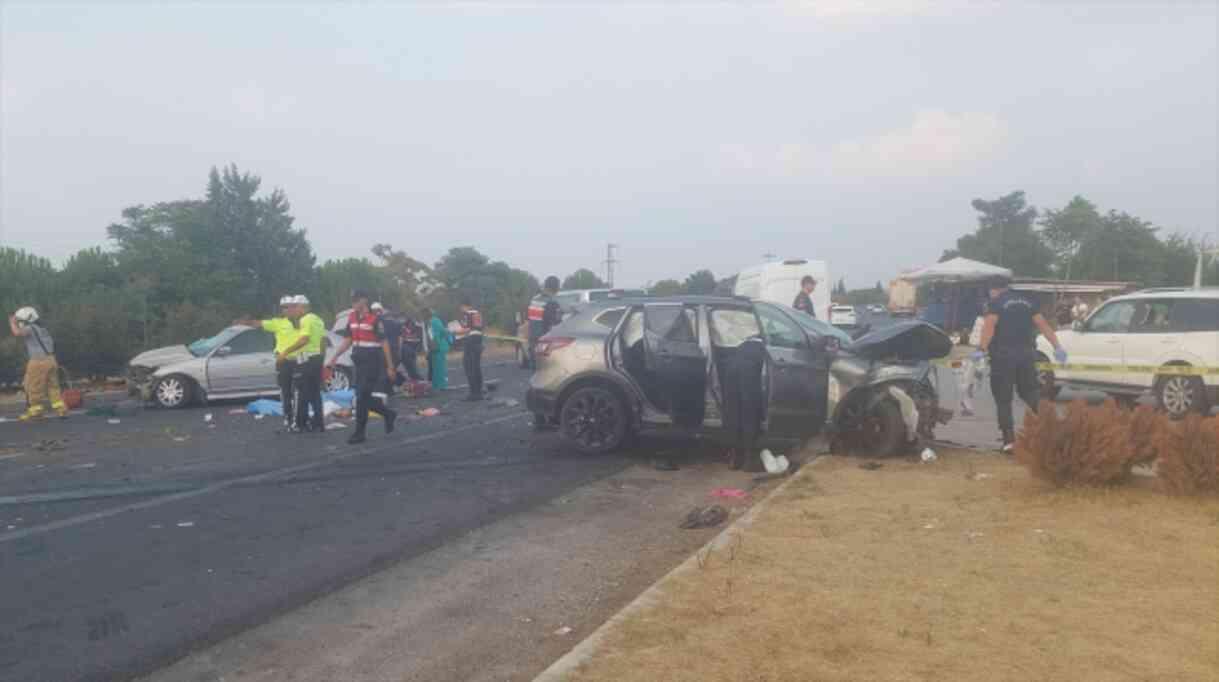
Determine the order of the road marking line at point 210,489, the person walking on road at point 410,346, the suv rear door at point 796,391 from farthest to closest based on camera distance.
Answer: the person walking on road at point 410,346
the suv rear door at point 796,391
the road marking line at point 210,489

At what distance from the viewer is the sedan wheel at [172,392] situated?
14.9 metres

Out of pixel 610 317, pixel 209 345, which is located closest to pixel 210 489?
pixel 610 317

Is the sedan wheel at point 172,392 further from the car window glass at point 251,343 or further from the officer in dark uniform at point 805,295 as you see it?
the officer in dark uniform at point 805,295

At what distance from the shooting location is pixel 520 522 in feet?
22.1

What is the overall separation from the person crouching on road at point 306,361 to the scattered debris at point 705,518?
6443 millimetres

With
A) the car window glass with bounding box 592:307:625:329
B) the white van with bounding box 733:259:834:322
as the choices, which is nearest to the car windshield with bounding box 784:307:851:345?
the car window glass with bounding box 592:307:625:329

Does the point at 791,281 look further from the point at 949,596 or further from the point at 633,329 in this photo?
the point at 949,596

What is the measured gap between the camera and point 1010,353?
9023 millimetres

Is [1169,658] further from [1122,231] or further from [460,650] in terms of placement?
[1122,231]

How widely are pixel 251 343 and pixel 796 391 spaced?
33.7ft

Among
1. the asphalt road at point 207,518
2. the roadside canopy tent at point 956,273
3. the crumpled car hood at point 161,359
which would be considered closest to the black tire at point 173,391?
the crumpled car hood at point 161,359

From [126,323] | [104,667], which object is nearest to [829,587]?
[104,667]

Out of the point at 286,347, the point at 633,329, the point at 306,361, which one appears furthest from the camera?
the point at 306,361

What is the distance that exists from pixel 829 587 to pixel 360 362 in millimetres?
7150
